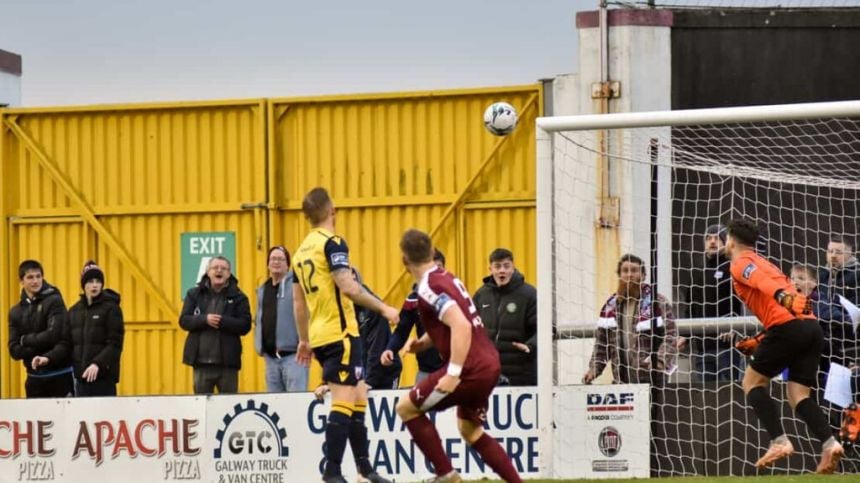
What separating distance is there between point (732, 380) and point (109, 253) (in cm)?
866

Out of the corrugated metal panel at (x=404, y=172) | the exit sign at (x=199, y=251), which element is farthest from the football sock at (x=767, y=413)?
the exit sign at (x=199, y=251)

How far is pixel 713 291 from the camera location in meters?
14.7

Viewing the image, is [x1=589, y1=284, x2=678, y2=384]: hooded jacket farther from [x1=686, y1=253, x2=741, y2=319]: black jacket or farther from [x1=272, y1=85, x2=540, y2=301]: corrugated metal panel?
[x1=272, y1=85, x2=540, y2=301]: corrugated metal panel

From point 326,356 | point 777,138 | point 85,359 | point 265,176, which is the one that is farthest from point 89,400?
point 777,138

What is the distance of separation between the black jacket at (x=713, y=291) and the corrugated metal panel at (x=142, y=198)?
5.81m

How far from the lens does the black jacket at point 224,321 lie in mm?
15555

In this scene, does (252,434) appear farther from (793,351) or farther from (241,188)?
(241,188)

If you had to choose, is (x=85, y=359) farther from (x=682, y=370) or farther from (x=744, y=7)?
(x=744, y=7)

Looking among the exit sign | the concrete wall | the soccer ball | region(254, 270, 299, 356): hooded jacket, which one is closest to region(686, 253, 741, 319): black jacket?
the soccer ball

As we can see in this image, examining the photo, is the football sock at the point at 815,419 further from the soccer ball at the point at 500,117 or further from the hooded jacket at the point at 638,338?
the soccer ball at the point at 500,117

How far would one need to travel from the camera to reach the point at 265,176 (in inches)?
747

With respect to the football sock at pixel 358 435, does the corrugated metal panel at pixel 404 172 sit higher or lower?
higher

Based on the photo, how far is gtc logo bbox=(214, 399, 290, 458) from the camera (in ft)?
45.5

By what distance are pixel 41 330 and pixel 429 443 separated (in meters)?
6.85
